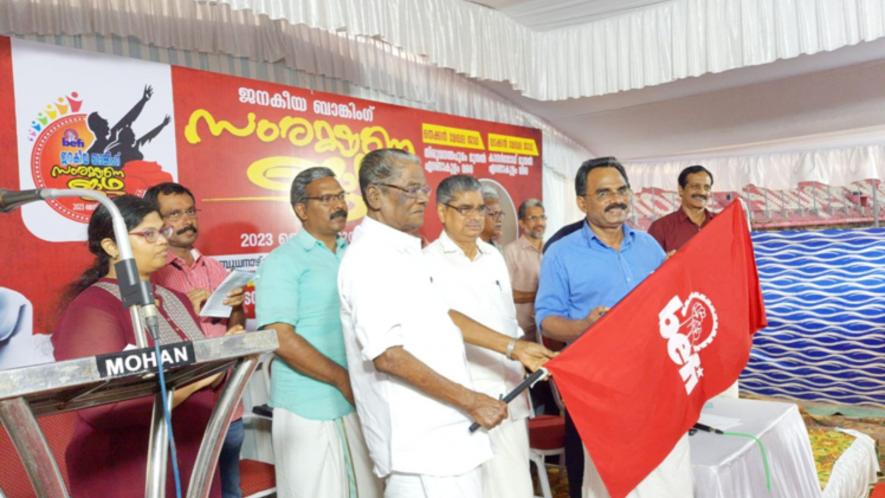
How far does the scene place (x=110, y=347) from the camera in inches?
58.3

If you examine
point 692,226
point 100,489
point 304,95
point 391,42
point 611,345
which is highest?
point 391,42

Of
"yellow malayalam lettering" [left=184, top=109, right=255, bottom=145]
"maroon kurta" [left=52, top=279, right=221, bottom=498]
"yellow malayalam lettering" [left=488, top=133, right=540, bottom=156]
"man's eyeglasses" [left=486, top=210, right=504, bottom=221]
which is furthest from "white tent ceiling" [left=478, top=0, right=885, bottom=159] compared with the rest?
"maroon kurta" [left=52, top=279, right=221, bottom=498]

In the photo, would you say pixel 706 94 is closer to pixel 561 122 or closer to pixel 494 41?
pixel 561 122

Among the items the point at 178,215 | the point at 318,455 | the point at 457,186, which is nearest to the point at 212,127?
the point at 178,215

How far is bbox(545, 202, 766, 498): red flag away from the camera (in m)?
2.05

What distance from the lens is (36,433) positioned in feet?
3.26

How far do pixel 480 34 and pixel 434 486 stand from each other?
143 inches

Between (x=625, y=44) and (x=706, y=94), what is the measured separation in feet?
3.16

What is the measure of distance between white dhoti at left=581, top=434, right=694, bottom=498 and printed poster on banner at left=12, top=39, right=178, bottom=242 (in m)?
2.10

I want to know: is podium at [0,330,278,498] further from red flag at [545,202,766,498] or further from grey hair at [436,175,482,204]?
grey hair at [436,175,482,204]

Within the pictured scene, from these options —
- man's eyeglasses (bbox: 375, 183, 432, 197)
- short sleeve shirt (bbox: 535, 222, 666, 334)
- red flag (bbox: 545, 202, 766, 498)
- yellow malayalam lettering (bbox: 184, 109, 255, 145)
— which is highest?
yellow malayalam lettering (bbox: 184, 109, 255, 145)

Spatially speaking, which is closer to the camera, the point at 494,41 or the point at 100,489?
the point at 100,489

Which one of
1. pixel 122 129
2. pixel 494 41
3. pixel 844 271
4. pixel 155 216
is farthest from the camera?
pixel 844 271

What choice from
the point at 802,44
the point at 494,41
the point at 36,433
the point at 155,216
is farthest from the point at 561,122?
the point at 36,433
